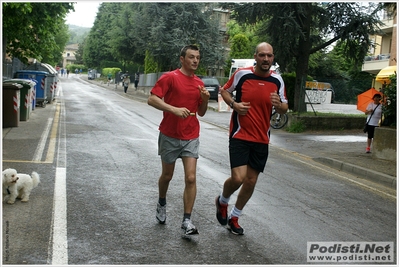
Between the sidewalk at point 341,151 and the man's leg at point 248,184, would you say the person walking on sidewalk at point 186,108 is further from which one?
the sidewalk at point 341,151

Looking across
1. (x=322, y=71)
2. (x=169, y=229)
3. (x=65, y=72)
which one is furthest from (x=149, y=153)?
(x=65, y=72)

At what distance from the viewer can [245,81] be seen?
612 cm

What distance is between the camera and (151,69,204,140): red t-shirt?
20.0 feet

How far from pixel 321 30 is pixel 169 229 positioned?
19.1 meters

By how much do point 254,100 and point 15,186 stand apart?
3.09 meters

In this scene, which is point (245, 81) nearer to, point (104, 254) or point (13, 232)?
point (104, 254)

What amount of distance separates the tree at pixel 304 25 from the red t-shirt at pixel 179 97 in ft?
54.3

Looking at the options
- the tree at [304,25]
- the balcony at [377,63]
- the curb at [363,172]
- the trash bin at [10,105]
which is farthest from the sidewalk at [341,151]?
the balcony at [377,63]

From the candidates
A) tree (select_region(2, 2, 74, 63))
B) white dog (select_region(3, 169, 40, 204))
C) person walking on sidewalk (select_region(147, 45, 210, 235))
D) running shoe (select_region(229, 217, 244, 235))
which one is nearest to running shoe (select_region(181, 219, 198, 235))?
person walking on sidewalk (select_region(147, 45, 210, 235))

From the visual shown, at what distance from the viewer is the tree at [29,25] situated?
730 inches

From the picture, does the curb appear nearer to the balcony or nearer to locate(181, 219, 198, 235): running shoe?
locate(181, 219, 198, 235): running shoe

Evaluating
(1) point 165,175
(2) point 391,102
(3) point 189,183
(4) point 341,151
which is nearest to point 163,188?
(1) point 165,175

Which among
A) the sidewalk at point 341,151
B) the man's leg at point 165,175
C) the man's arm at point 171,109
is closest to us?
the man's arm at point 171,109

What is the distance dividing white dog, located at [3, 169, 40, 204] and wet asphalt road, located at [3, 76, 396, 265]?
118mm
